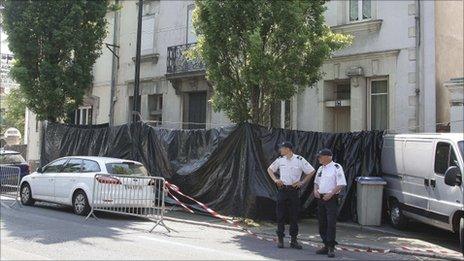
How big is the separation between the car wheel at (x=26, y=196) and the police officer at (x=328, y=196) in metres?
8.81

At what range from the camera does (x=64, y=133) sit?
19.1m

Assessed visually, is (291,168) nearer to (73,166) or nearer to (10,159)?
(73,166)

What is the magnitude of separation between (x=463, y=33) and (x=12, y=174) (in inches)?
534

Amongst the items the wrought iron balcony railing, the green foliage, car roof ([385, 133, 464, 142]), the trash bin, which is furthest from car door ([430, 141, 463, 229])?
the green foliage

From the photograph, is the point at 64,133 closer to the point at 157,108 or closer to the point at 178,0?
the point at 157,108

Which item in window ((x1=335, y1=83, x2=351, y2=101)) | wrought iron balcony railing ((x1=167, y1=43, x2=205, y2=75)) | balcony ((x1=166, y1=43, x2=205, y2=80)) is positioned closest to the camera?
window ((x1=335, y1=83, x2=351, y2=101))

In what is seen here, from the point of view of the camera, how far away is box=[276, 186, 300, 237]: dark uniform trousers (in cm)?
923

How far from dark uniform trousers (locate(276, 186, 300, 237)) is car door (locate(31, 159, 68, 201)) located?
273 inches

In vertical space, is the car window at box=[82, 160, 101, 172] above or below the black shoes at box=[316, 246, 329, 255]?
above

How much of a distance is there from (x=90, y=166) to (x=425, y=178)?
24.7ft

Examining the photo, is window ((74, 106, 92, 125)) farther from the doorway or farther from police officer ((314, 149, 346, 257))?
police officer ((314, 149, 346, 257))

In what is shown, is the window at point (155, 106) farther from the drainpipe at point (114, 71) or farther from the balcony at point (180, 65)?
the balcony at point (180, 65)

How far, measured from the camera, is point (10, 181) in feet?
51.7

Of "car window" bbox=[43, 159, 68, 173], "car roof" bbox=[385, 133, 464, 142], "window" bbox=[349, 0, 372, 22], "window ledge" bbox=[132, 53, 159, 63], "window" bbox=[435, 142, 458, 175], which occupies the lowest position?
"car window" bbox=[43, 159, 68, 173]
